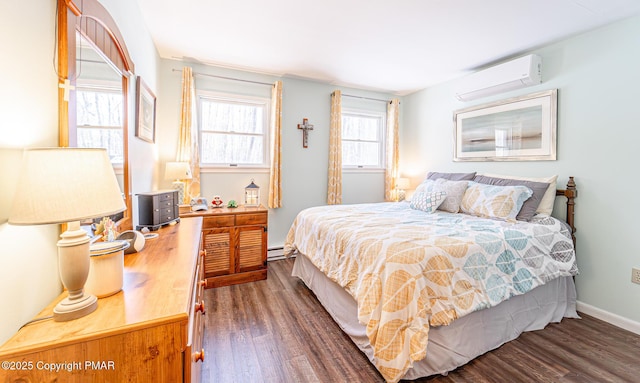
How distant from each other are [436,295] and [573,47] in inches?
110

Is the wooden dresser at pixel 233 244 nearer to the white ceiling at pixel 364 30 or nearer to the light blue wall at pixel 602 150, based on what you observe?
the white ceiling at pixel 364 30

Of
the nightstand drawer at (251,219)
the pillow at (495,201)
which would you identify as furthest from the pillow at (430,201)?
the nightstand drawer at (251,219)

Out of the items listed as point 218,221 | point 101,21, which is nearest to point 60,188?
point 101,21

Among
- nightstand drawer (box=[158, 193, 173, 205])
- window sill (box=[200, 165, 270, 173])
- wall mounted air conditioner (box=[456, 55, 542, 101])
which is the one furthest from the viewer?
window sill (box=[200, 165, 270, 173])

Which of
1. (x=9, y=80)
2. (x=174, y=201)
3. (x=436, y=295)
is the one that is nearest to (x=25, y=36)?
(x=9, y=80)

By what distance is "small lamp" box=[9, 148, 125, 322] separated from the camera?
676 millimetres

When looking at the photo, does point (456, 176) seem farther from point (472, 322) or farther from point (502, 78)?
point (472, 322)

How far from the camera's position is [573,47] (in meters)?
2.60

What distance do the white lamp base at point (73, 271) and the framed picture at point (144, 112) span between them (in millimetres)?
1517

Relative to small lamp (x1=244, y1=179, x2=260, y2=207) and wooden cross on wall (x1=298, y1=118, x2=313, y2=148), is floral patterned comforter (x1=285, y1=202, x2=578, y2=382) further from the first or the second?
Result: wooden cross on wall (x1=298, y1=118, x2=313, y2=148)

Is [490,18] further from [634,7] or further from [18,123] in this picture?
[18,123]

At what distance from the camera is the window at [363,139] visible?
4.42m

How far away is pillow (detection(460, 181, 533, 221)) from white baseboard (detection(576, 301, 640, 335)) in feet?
3.37

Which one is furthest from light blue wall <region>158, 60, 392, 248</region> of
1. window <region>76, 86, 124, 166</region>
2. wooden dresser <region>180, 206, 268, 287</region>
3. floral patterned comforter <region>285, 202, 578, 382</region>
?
window <region>76, 86, 124, 166</region>
